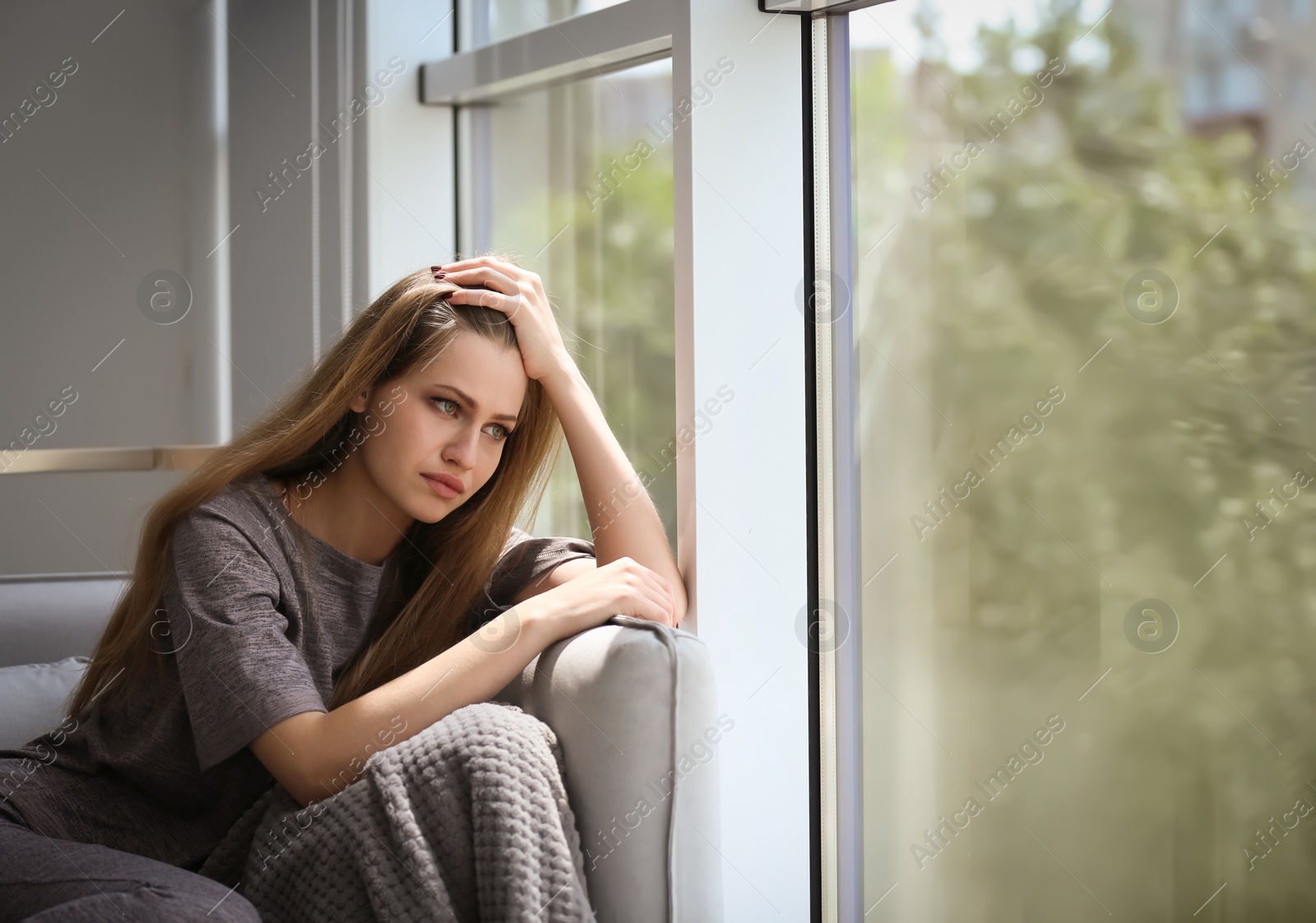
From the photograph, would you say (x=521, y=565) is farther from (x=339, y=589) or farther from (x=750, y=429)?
(x=750, y=429)

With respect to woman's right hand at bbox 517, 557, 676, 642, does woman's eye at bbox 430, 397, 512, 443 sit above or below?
above

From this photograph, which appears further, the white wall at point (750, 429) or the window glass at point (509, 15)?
the window glass at point (509, 15)

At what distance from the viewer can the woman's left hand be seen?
1394mm

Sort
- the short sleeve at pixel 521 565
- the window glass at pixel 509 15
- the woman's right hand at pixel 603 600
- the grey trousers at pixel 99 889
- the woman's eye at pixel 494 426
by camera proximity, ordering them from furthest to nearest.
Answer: the window glass at pixel 509 15, the short sleeve at pixel 521 565, the woman's eye at pixel 494 426, the woman's right hand at pixel 603 600, the grey trousers at pixel 99 889

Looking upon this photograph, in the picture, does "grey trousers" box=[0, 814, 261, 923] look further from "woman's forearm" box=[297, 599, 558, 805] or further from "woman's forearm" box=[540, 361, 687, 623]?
"woman's forearm" box=[540, 361, 687, 623]

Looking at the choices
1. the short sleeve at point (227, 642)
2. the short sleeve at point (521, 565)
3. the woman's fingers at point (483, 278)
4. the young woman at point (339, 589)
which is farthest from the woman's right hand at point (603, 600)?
the woman's fingers at point (483, 278)

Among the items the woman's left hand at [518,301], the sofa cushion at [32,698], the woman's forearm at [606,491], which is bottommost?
the sofa cushion at [32,698]

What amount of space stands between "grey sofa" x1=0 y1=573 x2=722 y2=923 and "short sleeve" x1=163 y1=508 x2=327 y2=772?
0.27 meters

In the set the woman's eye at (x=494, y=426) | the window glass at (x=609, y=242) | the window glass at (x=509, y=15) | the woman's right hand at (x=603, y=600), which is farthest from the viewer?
the window glass at (x=509, y=15)

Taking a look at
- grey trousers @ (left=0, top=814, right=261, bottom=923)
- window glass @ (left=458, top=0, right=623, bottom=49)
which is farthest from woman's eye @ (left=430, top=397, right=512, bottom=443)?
window glass @ (left=458, top=0, right=623, bottom=49)

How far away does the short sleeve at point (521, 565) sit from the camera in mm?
1489

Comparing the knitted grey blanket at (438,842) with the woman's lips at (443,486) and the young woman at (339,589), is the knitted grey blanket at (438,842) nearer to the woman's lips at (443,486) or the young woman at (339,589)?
the young woman at (339,589)

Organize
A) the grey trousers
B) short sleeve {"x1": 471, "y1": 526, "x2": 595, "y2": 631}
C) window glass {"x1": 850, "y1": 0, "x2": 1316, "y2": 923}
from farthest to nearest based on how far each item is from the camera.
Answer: short sleeve {"x1": 471, "y1": 526, "x2": 595, "y2": 631} → window glass {"x1": 850, "y1": 0, "x2": 1316, "y2": 923} → the grey trousers

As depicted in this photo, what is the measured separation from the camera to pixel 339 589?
1.42 meters
